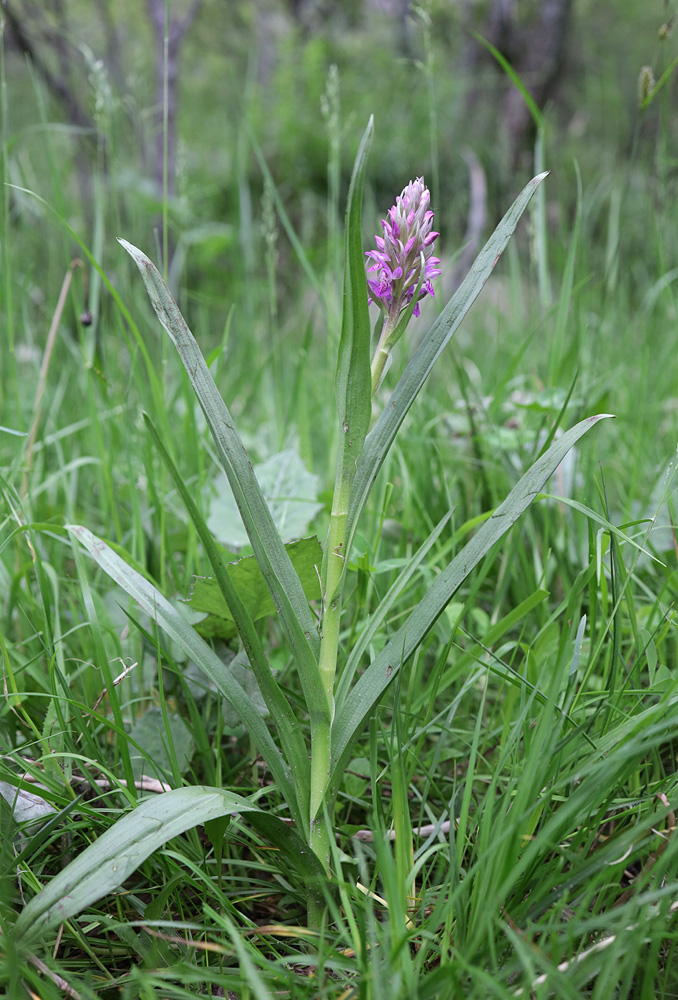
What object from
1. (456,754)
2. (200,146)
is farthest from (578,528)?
(200,146)

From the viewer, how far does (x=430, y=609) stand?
1.98 feet

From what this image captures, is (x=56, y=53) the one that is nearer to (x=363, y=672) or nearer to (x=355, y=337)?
(x=355, y=337)

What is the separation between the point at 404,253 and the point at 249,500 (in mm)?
279

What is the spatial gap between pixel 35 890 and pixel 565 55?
4782mm

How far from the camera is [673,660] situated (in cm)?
91

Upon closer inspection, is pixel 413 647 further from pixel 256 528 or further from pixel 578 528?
pixel 578 528

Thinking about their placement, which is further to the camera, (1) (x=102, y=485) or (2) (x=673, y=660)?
(1) (x=102, y=485)

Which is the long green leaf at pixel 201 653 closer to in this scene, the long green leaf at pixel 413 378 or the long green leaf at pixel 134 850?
the long green leaf at pixel 134 850

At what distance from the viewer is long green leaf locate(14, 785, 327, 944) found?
1.53 feet

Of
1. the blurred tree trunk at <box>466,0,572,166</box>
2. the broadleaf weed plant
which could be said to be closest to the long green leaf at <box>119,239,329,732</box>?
the broadleaf weed plant

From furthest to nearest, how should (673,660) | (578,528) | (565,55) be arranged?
(565,55), (578,528), (673,660)

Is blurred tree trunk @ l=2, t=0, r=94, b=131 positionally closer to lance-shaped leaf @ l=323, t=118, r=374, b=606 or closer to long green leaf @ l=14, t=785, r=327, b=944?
lance-shaped leaf @ l=323, t=118, r=374, b=606

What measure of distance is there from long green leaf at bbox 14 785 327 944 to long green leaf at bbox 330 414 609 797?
7 cm

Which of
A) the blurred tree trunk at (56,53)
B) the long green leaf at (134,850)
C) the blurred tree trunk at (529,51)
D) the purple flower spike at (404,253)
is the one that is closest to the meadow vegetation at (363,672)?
the long green leaf at (134,850)
